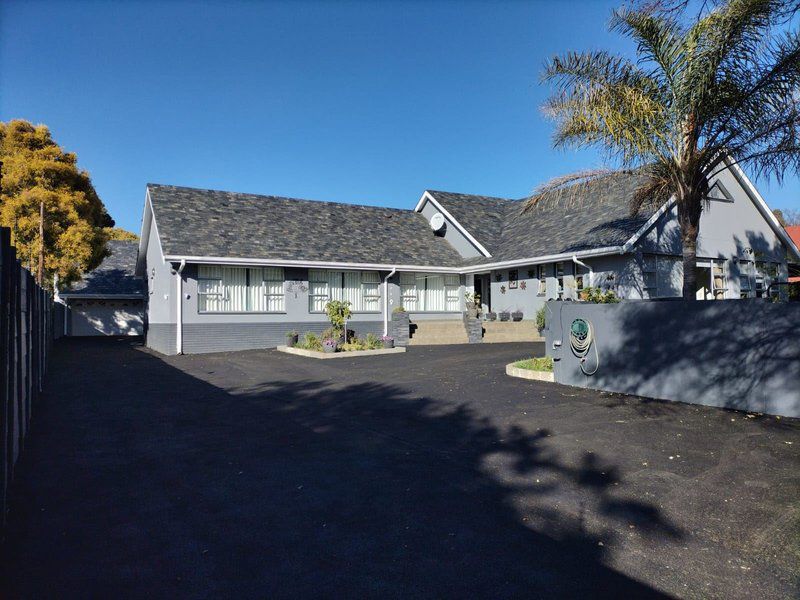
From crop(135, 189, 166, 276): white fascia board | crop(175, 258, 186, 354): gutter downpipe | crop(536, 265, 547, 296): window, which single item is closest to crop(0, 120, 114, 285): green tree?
crop(135, 189, 166, 276): white fascia board

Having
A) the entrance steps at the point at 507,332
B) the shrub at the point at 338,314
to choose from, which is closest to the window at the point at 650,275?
the entrance steps at the point at 507,332

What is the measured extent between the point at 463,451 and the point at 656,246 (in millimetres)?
15635

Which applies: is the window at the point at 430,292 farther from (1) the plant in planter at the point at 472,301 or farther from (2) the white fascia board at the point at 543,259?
(2) the white fascia board at the point at 543,259

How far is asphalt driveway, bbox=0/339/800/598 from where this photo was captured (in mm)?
3455

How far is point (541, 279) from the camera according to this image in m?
22.0

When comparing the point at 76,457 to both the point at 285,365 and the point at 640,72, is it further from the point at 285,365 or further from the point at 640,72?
the point at 640,72

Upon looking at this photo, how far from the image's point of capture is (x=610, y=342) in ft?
34.0

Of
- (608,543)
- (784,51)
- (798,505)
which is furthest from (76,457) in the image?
(784,51)

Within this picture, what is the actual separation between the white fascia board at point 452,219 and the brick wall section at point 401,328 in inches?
209

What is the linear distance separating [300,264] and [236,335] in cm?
361

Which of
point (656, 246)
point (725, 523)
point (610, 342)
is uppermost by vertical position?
point (656, 246)

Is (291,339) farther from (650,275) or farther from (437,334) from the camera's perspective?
(650,275)

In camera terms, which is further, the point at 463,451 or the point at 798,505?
the point at 463,451

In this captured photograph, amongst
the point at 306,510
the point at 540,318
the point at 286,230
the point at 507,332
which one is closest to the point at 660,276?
the point at 540,318
